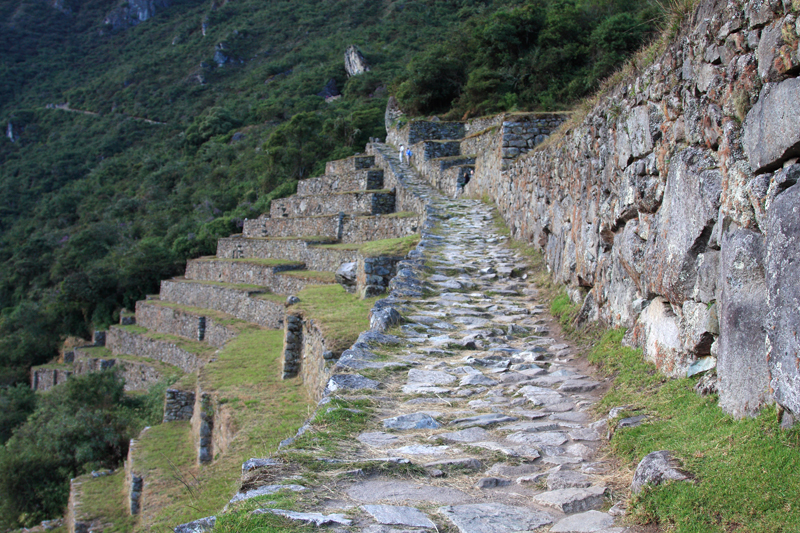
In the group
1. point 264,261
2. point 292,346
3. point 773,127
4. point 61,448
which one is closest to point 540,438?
point 773,127

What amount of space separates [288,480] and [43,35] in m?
92.7

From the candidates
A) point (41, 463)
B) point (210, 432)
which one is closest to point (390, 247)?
point (210, 432)

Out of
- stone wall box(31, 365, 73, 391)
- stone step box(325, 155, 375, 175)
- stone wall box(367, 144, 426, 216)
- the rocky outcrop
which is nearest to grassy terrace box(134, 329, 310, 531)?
stone wall box(367, 144, 426, 216)

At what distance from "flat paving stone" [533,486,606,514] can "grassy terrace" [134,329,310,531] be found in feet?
11.6

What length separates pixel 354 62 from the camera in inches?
1752

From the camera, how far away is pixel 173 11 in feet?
267

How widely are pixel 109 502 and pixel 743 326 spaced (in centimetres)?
1088

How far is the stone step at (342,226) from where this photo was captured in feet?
46.1

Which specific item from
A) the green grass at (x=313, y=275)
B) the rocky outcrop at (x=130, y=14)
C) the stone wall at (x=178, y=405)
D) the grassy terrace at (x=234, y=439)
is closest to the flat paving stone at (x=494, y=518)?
the grassy terrace at (x=234, y=439)

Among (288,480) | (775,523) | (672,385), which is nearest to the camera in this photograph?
(775,523)

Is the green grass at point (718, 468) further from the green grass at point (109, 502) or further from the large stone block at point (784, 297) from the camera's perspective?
the green grass at point (109, 502)

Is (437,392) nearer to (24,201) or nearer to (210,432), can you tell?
(210,432)

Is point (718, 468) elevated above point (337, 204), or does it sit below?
below

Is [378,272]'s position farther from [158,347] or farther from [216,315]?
[158,347]
